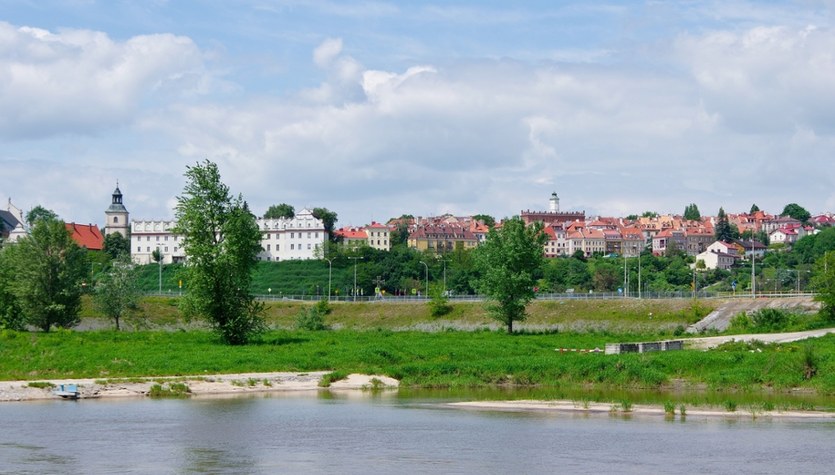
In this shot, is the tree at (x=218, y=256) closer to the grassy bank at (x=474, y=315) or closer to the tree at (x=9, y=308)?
the tree at (x=9, y=308)

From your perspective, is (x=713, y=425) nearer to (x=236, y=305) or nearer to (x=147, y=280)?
(x=236, y=305)

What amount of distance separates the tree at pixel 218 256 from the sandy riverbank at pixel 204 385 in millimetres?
13477

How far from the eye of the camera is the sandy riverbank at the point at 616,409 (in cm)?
4178

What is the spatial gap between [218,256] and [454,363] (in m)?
18.6

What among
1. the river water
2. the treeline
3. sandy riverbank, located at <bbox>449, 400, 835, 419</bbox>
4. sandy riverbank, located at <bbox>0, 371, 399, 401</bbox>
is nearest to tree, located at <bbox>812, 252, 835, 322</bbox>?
sandy riverbank, located at <bbox>0, 371, 399, 401</bbox>

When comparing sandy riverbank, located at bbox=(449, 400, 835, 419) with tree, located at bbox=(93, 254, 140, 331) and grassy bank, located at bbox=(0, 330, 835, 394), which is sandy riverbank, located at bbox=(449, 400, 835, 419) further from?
tree, located at bbox=(93, 254, 140, 331)

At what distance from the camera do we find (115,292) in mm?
100250

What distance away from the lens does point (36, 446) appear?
34.2 meters

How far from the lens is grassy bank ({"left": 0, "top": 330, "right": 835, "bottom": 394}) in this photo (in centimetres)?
5225

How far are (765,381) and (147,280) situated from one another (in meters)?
153

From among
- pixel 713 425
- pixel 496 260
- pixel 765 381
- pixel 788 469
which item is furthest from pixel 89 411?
pixel 496 260

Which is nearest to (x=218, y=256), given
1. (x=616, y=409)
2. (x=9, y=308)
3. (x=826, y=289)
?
(x=9, y=308)

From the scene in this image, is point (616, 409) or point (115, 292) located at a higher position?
point (115, 292)

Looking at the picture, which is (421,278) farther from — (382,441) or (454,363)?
A: (382,441)
